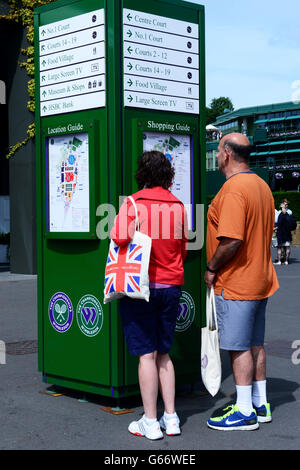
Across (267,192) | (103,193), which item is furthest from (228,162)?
(103,193)

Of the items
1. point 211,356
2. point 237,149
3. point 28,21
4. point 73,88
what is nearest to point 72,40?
point 73,88

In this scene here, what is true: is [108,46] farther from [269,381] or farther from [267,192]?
[269,381]

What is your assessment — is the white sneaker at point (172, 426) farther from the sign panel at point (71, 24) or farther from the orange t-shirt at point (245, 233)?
the sign panel at point (71, 24)

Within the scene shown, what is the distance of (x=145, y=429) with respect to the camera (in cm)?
441

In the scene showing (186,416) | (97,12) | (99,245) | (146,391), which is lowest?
(186,416)

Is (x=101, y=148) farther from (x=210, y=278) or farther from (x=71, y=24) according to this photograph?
(x=210, y=278)

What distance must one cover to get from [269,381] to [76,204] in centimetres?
232

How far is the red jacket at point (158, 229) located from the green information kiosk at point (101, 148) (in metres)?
0.63

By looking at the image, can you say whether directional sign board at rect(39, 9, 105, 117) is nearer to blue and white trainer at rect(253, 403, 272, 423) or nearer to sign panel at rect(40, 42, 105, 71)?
sign panel at rect(40, 42, 105, 71)

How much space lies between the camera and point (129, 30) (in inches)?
201

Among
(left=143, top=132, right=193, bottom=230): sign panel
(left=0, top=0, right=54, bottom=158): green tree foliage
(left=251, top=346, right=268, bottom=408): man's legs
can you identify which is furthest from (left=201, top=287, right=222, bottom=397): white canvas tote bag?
(left=0, top=0, right=54, bottom=158): green tree foliage

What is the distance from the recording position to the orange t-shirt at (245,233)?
4.49 meters

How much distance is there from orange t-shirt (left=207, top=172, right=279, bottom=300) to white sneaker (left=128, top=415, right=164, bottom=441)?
0.98 m

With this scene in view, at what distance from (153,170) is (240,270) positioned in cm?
89
